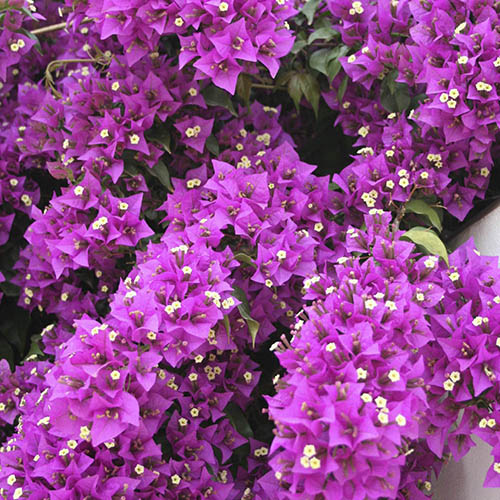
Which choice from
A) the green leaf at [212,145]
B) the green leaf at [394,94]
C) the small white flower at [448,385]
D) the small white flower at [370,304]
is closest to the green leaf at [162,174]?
the green leaf at [212,145]

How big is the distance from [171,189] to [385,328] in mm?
831

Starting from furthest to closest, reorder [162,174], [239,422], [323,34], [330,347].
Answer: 1. [323,34]
2. [162,174]
3. [239,422]
4. [330,347]

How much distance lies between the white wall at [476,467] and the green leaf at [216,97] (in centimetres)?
75

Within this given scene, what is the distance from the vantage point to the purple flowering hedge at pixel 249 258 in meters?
1.42

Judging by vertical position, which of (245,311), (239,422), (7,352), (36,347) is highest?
(245,311)

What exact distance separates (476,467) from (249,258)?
74cm

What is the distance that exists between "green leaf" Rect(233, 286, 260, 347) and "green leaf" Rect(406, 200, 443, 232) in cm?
51

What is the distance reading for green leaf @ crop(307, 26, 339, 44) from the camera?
2.14m

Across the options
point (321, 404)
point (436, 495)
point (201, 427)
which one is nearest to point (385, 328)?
point (321, 404)

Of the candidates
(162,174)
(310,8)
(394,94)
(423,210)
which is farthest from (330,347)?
(310,8)

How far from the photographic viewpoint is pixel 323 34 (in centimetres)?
215

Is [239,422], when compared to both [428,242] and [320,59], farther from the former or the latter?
[320,59]

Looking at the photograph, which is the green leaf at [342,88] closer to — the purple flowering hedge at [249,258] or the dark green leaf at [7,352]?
the purple flowering hedge at [249,258]

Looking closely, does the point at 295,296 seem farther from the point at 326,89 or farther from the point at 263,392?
the point at 326,89
